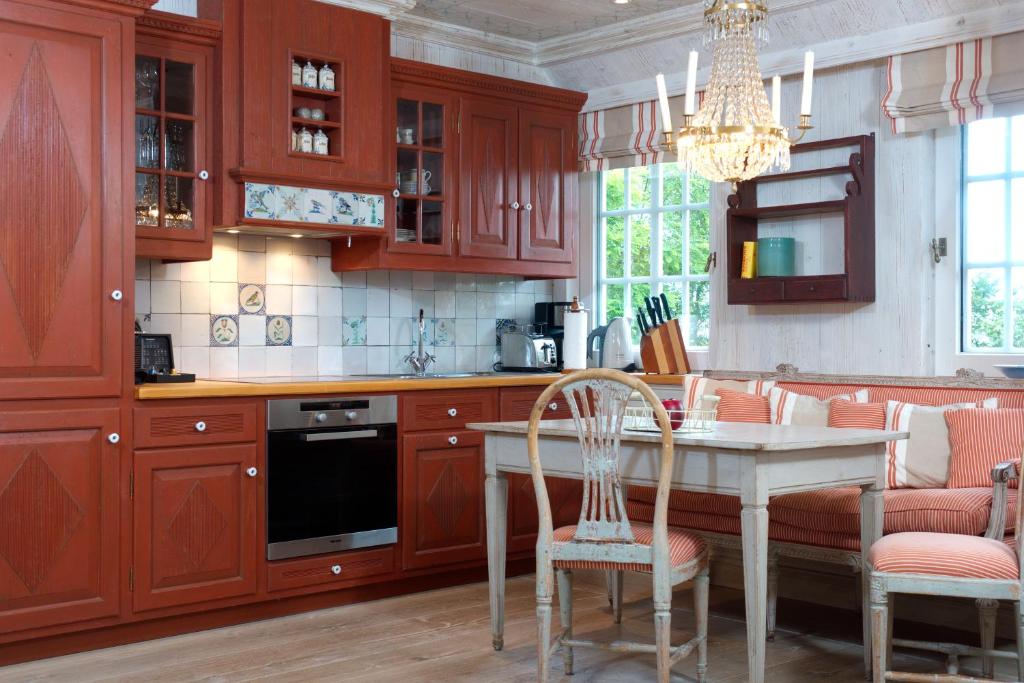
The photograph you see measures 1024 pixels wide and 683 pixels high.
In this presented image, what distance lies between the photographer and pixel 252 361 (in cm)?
477

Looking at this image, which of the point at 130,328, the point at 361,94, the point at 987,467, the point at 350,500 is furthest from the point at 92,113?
the point at 987,467

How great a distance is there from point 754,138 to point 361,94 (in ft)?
6.79

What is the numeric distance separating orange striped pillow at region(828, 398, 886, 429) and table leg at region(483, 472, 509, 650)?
4.35 ft

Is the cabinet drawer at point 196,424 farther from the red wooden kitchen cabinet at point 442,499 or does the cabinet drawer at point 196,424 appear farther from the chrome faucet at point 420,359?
the chrome faucet at point 420,359

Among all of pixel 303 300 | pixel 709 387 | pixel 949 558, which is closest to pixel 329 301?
pixel 303 300

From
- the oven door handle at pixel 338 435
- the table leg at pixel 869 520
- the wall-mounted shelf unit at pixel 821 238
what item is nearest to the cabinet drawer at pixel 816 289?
the wall-mounted shelf unit at pixel 821 238

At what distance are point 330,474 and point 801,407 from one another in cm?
186

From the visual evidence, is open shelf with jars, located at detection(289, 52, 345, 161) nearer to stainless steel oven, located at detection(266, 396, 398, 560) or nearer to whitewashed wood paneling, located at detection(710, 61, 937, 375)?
stainless steel oven, located at detection(266, 396, 398, 560)

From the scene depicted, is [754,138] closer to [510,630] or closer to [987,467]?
[987,467]

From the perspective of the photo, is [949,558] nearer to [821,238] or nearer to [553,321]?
[821,238]

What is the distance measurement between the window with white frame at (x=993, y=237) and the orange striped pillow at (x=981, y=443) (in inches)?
19.4

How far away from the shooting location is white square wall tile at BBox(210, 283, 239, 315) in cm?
465

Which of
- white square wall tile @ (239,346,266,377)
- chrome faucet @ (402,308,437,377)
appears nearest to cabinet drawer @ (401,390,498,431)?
chrome faucet @ (402,308,437,377)

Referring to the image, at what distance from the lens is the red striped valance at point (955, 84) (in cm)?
410
